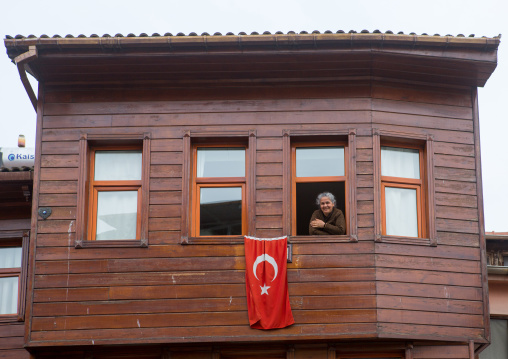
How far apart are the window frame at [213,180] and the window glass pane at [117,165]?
96 centimetres

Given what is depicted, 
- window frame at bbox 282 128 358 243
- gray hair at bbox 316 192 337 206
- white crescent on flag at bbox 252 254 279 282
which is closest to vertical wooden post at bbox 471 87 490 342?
window frame at bbox 282 128 358 243

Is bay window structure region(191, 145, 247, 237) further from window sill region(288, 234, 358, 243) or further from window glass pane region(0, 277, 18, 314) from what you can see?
window glass pane region(0, 277, 18, 314)

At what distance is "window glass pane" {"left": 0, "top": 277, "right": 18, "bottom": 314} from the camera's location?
18.6 metres

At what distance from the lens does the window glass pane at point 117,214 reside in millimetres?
17047

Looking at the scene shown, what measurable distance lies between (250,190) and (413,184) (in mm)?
2943

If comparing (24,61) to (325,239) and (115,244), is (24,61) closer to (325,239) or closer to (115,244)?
(115,244)

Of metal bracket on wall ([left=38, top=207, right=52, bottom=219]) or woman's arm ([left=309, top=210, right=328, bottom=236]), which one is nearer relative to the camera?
woman's arm ([left=309, top=210, right=328, bottom=236])

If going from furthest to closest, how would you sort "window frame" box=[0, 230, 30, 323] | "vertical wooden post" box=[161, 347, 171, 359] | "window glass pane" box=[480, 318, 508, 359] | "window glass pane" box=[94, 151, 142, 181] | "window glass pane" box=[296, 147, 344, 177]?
"window glass pane" box=[480, 318, 508, 359] → "window frame" box=[0, 230, 30, 323] → "window glass pane" box=[94, 151, 142, 181] → "window glass pane" box=[296, 147, 344, 177] → "vertical wooden post" box=[161, 347, 171, 359]

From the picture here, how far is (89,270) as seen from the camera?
1647 cm

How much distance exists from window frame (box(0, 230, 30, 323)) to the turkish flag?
15.7ft

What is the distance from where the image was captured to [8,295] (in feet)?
61.4

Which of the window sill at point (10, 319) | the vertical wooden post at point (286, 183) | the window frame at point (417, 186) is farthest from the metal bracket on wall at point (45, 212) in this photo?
the window frame at point (417, 186)

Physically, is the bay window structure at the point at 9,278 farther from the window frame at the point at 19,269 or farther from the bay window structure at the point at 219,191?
the bay window structure at the point at 219,191

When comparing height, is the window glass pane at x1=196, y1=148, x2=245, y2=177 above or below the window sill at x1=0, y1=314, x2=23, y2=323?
above
